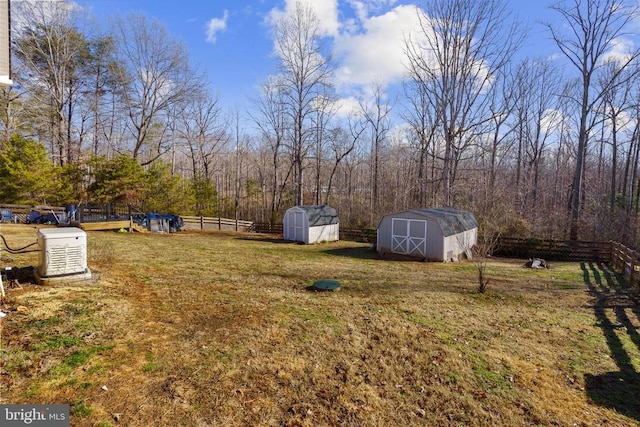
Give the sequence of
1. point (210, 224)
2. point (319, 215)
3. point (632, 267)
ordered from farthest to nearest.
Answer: point (210, 224)
point (319, 215)
point (632, 267)

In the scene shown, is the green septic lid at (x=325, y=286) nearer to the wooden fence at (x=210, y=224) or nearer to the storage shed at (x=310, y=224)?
the storage shed at (x=310, y=224)

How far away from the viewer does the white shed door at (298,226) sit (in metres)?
18.3

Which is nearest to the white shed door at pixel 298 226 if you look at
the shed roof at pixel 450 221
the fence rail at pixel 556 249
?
the shed roof at pixel 450 221

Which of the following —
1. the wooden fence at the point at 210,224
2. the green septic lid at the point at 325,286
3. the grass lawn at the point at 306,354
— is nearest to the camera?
the grass lawn at the point at 306,354

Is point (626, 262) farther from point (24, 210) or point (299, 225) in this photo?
point (24, 210)

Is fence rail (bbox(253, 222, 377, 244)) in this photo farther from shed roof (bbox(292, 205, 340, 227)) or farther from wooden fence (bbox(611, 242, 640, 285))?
wooden fence (bbox(611, 242, 640, 285))

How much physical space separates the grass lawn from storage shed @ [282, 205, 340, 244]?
10.2 m

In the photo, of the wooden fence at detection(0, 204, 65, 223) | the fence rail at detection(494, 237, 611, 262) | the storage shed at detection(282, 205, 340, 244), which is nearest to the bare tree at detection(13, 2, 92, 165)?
the wooden fence at detection(0, 204, 65, 223)

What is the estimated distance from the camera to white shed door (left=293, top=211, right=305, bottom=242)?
60.0 ft

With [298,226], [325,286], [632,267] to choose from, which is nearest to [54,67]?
[298,226]

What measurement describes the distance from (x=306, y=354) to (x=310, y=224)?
1373 centimetres

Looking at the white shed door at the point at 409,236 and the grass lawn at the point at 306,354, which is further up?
the white shed door at the point at 409,236

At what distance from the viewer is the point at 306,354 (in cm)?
434

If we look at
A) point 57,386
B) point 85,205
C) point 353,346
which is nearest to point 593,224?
point 353,346
